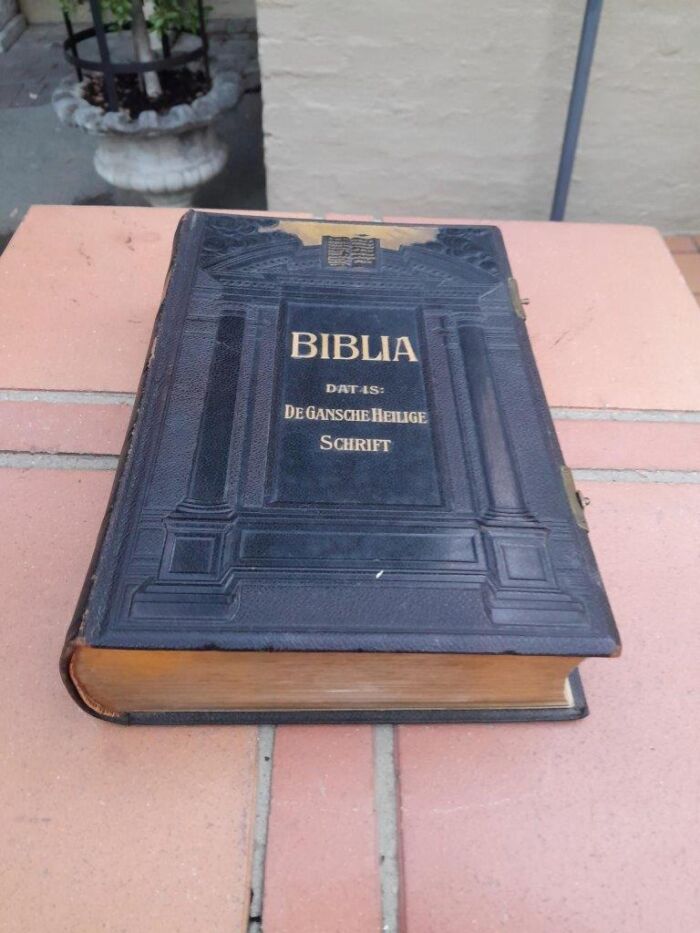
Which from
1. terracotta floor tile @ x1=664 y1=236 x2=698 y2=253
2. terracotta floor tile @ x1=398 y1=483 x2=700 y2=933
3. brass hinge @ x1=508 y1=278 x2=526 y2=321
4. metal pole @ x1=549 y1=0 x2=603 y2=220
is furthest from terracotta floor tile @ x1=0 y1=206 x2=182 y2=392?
terracotta floor tile @ x1=664 y1=236 x2=698 y2=253

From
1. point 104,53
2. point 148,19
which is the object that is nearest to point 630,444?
point 104,53

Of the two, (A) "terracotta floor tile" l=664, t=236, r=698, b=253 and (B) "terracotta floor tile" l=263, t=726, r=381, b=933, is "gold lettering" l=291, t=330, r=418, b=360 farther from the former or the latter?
(A) "terracotta floor tile" l=664, t=236, r=698, b=253

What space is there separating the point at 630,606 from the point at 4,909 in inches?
18.1

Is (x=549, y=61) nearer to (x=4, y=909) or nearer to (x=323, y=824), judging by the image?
(x=323, y=824)

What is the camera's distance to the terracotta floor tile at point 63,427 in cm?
66

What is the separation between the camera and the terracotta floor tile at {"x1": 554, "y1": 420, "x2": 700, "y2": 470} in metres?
0.67

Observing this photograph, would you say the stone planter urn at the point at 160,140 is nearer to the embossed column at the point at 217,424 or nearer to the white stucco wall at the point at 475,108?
the white stucco wall at the point at 475,108

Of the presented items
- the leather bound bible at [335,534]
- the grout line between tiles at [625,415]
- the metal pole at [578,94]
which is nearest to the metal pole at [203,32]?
the metal pole at [578,94]

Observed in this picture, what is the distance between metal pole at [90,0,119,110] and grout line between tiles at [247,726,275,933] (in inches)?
54.8

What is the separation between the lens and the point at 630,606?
0.56 m

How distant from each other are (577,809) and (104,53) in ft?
5.00

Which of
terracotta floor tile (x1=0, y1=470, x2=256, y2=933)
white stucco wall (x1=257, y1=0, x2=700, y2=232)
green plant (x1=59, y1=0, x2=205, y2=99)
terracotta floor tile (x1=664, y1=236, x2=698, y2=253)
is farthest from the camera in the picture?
green plant (x1=59, y1=0, x2=205, y2=99)

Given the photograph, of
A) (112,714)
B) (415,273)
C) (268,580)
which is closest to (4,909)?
(112,714)

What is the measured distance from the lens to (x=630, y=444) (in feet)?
2.26
